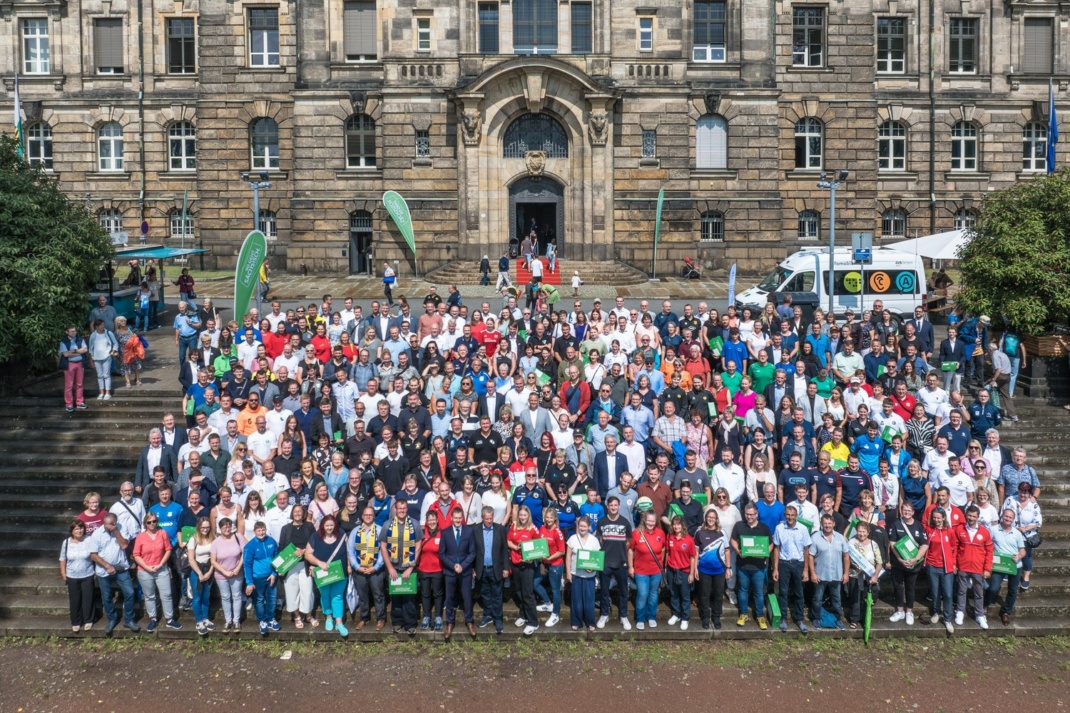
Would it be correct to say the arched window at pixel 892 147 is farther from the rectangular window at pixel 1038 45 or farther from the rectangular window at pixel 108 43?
the rectangular window at pixel 108 43

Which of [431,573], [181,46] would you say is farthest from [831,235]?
[181,46]

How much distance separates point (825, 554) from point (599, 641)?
10.4 ft

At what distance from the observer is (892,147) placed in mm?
44594

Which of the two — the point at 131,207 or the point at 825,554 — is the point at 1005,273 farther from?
the point at 131,207

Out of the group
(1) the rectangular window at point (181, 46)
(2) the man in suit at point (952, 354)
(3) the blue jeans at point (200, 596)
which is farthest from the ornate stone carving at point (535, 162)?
(3) the blue jeans at point (200, 596)

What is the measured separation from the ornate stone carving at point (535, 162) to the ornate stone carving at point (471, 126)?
6.88ft

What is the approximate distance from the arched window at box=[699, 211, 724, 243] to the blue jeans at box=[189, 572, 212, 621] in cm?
3069

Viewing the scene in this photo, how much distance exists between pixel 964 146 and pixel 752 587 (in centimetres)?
3634

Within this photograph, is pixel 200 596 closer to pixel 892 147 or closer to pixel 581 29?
pixel 581 29

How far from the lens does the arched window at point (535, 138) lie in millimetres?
39969

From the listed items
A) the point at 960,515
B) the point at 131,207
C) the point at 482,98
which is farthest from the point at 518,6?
the point at 960,515

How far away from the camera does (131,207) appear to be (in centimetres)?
4562

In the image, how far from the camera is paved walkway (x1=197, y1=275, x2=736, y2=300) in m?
36.0

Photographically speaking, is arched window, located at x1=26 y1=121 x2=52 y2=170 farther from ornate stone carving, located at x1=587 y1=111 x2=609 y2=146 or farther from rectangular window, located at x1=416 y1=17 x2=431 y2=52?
ornate stone carving, located at x1=587 y1=111 x2=609 y2=146
